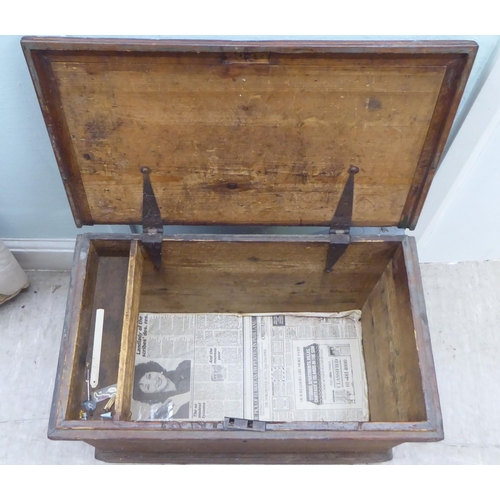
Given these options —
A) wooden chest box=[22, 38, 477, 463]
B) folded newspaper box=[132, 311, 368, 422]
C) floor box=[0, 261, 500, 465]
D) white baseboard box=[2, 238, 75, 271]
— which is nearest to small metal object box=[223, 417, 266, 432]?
wooden chest box=[22, 38, 477, 463]

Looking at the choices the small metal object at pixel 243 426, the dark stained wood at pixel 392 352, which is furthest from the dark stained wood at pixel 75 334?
the dark stained wood at pixel 392 352

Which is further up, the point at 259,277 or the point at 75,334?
the point at 259,277

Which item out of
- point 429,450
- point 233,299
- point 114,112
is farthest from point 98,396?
point 429,450

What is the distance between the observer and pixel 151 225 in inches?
35.4

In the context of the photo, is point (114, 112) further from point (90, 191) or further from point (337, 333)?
point (337, 333)

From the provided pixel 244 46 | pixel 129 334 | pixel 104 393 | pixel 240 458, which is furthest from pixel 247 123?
pixel 240 458

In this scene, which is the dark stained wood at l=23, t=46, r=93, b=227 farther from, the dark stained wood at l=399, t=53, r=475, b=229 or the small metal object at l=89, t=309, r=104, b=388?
the dark stained wood at l=399, t=53, r=475, b=229

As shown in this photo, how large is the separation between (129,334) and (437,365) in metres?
0.69

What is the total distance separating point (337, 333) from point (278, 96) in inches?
22.9

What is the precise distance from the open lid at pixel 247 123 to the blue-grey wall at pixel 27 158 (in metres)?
0.08

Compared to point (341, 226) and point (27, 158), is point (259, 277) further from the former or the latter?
point (27, 158)

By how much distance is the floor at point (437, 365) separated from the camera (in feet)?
3.40

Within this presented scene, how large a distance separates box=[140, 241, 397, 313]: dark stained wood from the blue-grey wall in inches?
6.9
